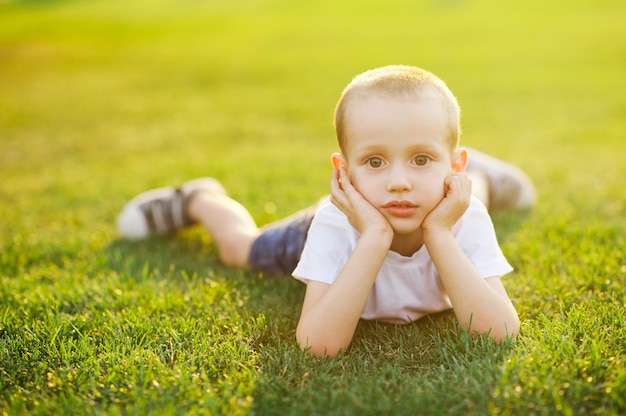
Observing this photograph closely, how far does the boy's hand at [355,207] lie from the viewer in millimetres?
2777

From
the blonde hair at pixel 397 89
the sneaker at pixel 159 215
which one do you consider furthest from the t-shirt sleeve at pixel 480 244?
the sneaker at pixel 159 215

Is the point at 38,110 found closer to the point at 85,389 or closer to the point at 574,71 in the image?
the point at 85,389

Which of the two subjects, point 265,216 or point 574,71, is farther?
point 574,71

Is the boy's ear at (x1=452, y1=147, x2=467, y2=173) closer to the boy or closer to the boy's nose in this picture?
the boy

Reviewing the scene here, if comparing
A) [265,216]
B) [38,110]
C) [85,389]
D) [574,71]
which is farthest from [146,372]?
[574,71]

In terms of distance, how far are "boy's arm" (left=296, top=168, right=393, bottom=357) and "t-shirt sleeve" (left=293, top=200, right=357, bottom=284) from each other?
17cm

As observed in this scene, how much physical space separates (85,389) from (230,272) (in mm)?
1566

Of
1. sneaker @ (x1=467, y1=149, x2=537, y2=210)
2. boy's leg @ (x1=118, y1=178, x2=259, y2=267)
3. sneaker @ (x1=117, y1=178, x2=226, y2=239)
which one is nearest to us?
boy's leg @ (x1=118, y1=178, x2=259, y2=267)

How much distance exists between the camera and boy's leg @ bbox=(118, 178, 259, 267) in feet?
14.6

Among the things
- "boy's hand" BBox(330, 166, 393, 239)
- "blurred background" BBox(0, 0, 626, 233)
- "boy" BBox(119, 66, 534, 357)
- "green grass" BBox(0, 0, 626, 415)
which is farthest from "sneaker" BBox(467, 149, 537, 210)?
"boy's hand" BBox(330, 166, 393, 239)

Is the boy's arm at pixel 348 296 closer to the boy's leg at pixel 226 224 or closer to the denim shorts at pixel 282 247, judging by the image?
the denim shorts at pixel 282 247

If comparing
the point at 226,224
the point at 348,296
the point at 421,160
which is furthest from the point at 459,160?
the point at 226,224

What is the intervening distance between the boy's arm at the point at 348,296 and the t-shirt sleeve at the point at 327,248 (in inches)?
6.5

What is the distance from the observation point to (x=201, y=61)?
17.9 m
